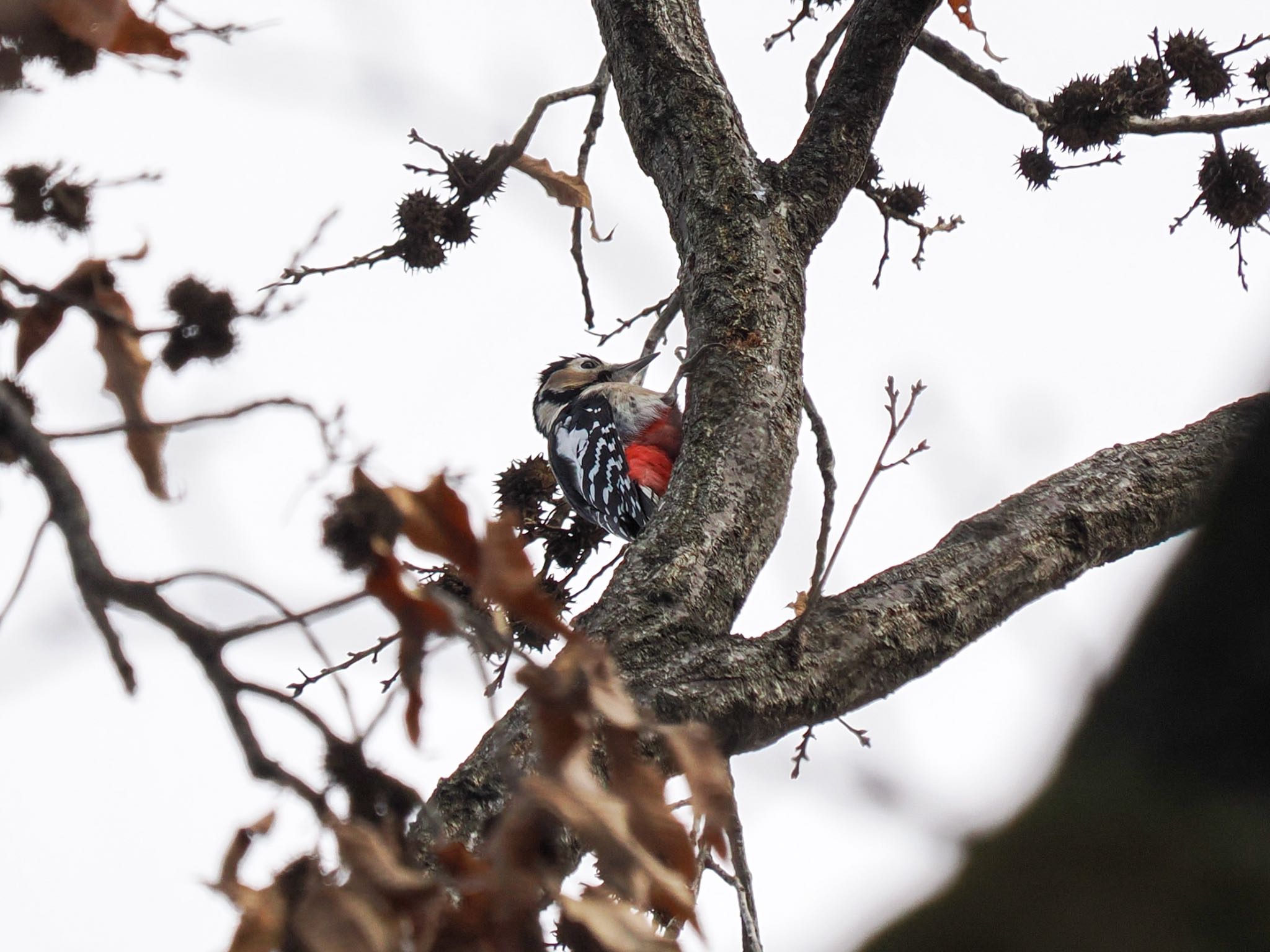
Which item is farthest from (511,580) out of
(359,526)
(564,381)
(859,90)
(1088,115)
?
(564,381)

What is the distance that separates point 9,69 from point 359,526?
2.61 feet

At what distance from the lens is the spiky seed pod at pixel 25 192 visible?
1693 millimetres

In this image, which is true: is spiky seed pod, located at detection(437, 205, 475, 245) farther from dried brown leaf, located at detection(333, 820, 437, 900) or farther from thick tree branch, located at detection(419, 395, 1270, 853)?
dried brown leaf, located at detection(333, 820, 437, 900)

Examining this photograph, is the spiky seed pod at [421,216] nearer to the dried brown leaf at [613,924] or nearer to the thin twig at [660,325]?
the thin twig at [660,325]

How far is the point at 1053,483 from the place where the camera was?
2754mm

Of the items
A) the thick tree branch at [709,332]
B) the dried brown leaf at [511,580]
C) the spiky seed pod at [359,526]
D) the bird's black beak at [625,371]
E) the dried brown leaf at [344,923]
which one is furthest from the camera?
the bird's black beak at [625,371]

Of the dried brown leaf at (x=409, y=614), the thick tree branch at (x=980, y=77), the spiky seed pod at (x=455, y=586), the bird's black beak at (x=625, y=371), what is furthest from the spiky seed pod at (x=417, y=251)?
the bird's black beak at (x=625, y=371)

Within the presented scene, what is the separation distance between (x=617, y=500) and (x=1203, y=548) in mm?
5828

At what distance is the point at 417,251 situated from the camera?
3676 mm

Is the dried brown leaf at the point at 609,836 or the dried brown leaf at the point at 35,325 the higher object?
the dried brown leaf at the point at 35,325

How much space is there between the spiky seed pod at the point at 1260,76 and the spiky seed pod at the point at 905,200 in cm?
119

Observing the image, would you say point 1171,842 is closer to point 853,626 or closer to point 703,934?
point 703,934

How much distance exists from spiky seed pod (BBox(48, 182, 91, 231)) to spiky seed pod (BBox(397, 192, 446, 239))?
2.00m

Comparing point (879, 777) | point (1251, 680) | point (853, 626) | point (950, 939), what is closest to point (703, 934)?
point (879, 777)
